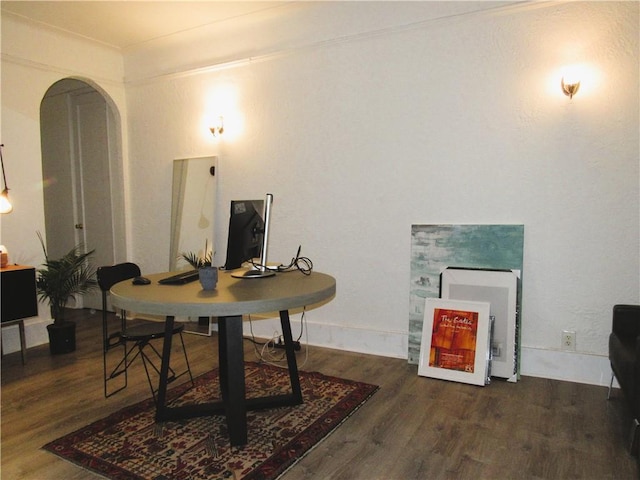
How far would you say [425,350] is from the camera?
3.44 m

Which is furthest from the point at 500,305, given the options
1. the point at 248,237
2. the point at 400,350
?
the point at 248,237

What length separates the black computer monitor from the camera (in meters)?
2.68

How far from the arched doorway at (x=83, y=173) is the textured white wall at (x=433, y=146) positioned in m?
1.28

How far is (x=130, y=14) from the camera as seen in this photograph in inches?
165

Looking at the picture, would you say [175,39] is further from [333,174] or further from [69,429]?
[69,429]

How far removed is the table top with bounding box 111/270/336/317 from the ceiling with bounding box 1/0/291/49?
2726 millimetres

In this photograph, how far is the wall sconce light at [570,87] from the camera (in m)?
3.05

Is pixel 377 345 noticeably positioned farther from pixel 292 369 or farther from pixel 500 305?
pixel 292 369

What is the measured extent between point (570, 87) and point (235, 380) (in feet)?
9.51

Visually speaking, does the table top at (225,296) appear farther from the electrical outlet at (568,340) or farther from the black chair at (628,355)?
the electrical outlet at (568,340)

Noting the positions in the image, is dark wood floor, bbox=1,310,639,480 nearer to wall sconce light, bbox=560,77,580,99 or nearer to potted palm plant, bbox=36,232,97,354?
potted palm plant, bbox=36,232,97,354

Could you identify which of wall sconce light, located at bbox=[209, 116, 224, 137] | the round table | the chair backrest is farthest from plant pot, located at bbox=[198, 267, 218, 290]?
wall sconce light, located at bbox=[209, 116, 224, 137]

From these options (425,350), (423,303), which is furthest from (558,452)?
(423,303)

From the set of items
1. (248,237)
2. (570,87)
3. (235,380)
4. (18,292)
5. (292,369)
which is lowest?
(292,369)
